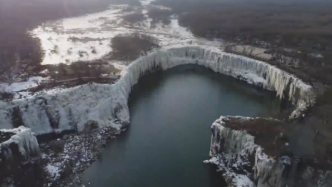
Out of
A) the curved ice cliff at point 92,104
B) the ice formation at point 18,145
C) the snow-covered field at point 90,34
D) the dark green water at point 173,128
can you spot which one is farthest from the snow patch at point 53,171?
the snow-covered field at point 90,34

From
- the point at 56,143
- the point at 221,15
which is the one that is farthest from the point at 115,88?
the point at 221,15

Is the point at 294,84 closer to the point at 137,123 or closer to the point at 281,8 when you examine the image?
the point at 137,123

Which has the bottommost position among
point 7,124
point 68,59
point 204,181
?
point 204,181

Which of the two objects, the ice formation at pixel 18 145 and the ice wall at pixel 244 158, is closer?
the ice wall at pixel 244 158

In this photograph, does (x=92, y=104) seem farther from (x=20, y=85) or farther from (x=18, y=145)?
(x=18, y=145)

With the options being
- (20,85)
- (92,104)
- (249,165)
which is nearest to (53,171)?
(92,104)

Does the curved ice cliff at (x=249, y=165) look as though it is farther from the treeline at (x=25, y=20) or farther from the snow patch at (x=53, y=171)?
the treeline at (x=25, y=20)

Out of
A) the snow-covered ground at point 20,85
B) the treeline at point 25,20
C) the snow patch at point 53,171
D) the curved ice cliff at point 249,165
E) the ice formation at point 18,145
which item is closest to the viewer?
the curved ice cliff at point 249,165
